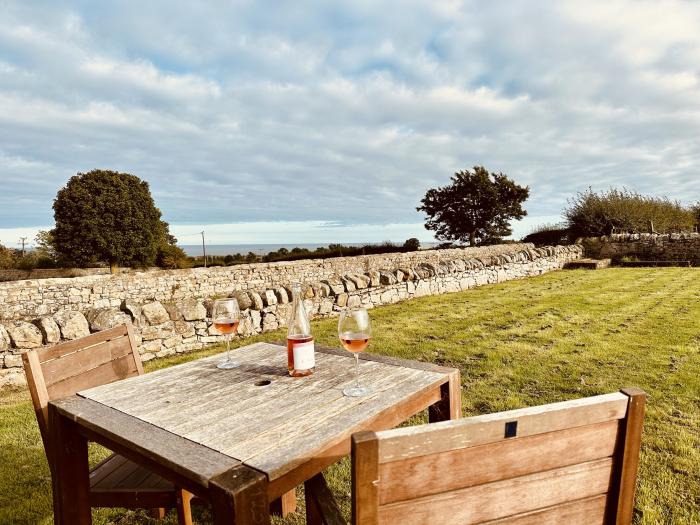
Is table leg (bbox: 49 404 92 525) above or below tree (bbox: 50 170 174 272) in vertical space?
below

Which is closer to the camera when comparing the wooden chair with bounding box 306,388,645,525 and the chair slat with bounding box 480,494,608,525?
the wooden chair with bounding box 306,388,645,525

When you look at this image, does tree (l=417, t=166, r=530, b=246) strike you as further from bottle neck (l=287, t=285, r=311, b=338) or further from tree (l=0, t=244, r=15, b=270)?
bottle neck (l=287, t=285, r=311, b=338)

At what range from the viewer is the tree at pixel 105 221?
2520 centimetres

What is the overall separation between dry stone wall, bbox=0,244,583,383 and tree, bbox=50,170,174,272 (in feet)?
40.9

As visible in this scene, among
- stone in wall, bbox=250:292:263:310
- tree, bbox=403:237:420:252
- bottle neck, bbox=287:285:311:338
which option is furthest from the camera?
tree, bbox=403:237:420:252

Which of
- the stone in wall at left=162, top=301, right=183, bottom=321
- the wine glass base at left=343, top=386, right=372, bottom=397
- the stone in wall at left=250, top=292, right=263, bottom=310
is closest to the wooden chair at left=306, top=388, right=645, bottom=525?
the wine glass base at left=343, top=386, right=372, bottom=397

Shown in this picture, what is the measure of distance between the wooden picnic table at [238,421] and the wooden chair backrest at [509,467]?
1.42ft

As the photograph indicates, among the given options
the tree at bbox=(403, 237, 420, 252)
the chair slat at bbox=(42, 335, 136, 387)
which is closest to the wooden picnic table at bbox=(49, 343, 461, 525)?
the chair slat at bbox=(42, 335, 136, 387)

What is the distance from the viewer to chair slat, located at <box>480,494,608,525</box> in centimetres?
99

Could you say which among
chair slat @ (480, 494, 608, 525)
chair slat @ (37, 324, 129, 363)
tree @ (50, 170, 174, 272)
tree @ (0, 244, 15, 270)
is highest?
tree @ (50, 170, 174, 272)

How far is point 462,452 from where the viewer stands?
2.94 feet

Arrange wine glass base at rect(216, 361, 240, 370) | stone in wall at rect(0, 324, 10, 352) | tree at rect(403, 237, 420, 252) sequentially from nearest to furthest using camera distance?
wine glass base at rect(216, 361, 240, 370), stone in wall at rect(0, 324, 10, 352), tree at rect(403, 237, 420, 252)

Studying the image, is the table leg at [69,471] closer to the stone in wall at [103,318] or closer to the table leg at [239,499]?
the table leg at [239,499]

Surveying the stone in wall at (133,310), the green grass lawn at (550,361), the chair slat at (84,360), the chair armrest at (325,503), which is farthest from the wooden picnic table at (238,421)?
the stone in wall at (133,310)
